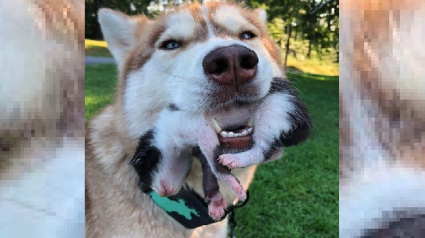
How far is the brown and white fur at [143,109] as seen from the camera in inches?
54.5

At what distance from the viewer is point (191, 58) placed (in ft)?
4.09

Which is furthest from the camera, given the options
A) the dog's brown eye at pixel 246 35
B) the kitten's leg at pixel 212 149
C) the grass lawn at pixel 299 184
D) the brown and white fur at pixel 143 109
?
the grass lawn at pixel 299 184

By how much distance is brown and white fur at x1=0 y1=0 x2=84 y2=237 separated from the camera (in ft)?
3.07

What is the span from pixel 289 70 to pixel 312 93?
69 cm

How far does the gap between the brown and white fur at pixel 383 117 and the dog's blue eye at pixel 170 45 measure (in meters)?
0.61

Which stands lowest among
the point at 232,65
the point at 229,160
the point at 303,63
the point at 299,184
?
the point at 299,184

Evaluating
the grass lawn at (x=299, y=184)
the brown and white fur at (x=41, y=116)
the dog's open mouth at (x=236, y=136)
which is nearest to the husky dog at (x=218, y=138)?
the dog's open mouth at (x=236, y=136)

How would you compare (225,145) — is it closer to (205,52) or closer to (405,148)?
(205,52)

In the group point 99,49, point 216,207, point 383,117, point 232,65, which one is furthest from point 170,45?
point 383,117

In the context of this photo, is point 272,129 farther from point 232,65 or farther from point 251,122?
point 232,65

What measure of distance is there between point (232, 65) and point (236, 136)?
0.18 meters

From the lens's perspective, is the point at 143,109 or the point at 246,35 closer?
the point at 143,109

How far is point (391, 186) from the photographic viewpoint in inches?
40.6

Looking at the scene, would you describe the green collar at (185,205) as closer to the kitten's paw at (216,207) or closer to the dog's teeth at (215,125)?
the kitten's paw at (216,207)
